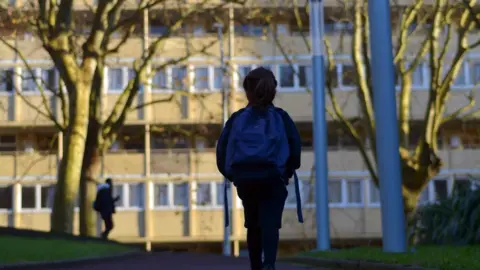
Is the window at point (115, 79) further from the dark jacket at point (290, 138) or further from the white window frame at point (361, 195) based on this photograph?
the dark jacket at point (290, 138)

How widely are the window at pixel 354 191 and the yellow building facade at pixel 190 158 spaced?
1.9 inches

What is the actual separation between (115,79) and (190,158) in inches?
228

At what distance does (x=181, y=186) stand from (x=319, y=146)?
113 ft

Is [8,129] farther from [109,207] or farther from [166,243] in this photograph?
[109,207]

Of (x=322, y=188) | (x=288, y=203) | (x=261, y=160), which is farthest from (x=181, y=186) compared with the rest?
(x=261, y=160)

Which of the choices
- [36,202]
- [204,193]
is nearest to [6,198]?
[36,202]

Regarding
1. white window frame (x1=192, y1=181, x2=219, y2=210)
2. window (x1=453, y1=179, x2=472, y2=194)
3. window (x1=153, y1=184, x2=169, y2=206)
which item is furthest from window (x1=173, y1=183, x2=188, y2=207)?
window (x1=453, y1=179, x2=472, y2=194)

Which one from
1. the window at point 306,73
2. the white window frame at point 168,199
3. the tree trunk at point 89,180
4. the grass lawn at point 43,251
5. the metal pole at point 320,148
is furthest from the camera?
the window at point 306,73

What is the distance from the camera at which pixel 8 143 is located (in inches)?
Answer: 2327

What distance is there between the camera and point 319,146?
2369cm

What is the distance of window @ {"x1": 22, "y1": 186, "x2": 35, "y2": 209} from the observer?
58062mm

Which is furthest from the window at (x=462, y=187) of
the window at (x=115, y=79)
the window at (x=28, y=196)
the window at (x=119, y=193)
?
the window at (x=28, y=196)

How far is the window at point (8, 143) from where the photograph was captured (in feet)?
194

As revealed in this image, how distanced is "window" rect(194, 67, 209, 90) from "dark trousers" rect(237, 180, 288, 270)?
45.9m
